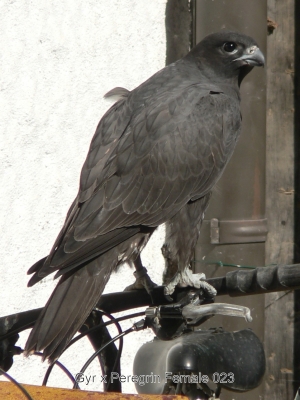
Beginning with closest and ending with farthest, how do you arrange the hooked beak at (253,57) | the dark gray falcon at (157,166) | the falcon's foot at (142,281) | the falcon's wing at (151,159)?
the dark gray falcon at (157,166)
the falcon's wing at (151,159)
the falcon's foot at (142,281)
the hooked beak at (253,57)

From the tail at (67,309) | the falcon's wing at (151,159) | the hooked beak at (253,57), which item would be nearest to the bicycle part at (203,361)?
the tail at (67,309)

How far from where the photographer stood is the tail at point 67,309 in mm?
1972

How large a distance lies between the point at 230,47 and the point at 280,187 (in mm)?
1015

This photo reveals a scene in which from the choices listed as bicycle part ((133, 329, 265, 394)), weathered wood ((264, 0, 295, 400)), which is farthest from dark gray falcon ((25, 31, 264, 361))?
weathered wood ((264, 0, 295, 400))

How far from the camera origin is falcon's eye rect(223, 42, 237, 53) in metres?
3.21

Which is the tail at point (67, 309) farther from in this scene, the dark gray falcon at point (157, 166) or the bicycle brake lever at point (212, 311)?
the bicycle brake lever at point (212, 311)

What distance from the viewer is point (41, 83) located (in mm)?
3355

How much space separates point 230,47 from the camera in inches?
127

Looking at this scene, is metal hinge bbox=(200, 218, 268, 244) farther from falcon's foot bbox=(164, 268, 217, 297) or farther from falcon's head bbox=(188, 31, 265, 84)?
falcon's head bbox=(188, 31, 265, 84)

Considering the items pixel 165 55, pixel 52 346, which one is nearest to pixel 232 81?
pixel 165 55

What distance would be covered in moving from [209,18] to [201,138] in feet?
2.73

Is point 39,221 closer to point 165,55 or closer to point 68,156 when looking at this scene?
point 68,156

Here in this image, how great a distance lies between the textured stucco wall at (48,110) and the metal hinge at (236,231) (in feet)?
1.86

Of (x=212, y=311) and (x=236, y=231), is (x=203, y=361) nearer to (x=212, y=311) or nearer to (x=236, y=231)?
(x=212, y=311)
